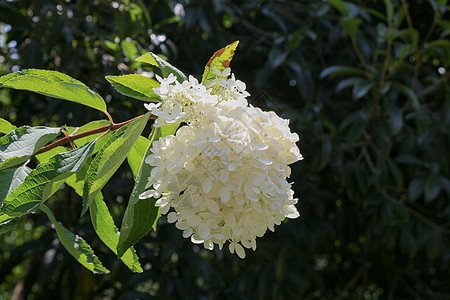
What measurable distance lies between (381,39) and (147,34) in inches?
37.3

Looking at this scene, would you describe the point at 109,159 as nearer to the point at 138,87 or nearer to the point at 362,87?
the point at 138,87

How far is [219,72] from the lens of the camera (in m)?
0.58

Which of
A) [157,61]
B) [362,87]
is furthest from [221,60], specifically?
[362,87]

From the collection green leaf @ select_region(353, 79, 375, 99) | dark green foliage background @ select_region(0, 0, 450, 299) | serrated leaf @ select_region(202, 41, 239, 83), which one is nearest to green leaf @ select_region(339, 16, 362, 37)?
dark green foliage background @ select_region(0, 0, 450, 299)

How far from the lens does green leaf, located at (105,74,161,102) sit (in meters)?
0.57

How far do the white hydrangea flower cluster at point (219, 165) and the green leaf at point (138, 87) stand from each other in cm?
5

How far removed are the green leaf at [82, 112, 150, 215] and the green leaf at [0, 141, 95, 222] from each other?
23mm

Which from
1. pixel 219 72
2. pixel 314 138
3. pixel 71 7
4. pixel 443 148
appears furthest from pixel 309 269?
pixel 219 72

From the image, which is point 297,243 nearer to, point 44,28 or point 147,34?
point 147,34

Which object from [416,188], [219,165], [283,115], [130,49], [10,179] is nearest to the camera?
[219,165]

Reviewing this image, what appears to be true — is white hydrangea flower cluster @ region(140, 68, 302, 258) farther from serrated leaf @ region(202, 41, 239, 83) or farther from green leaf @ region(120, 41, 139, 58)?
green leaf @ region(120, 41, 139, 58)

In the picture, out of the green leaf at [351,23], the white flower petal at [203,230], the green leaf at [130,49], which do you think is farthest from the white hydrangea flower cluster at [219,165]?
the green leaf at [351,23]

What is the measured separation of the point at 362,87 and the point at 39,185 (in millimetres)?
1536

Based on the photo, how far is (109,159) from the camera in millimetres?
507
